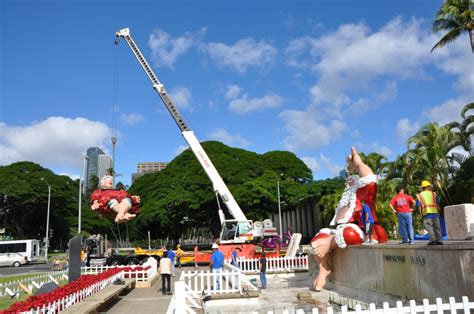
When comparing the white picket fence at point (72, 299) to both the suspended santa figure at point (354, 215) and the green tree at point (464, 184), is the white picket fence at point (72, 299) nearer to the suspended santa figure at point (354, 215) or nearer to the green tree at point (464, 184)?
the suspended santa figure at point (354, 215)

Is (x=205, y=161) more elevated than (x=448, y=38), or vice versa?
(x=448, y=38)

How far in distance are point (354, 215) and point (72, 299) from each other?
7405mm

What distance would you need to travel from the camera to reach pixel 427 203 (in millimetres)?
8789

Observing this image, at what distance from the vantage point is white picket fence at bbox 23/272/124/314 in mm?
7867

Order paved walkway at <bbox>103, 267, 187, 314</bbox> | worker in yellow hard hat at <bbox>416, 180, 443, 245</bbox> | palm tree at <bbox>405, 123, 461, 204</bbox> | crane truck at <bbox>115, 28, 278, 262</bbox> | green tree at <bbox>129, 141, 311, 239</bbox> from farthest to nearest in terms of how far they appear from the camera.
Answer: green tree at <bbox>129, 141, 311, 239</bbox> < palm tree at <bbox>405, 123, 461, 204</bbox> < crane truck at <bbox>115, 28, 278, 262</bbox> < paved walkway at <bbox>103, 267, 187, 314</bbox> < worker in yellow hard hat at <bbox>416, 180, 443, 245</bbox>


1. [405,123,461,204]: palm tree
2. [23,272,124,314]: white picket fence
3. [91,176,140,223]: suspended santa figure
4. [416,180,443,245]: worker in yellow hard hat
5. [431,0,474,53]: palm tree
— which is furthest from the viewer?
[405,123,461,204]: palm tree

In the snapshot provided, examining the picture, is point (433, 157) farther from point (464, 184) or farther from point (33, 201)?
point (33, 201)

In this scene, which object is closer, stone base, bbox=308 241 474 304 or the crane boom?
stone base, bbox=308 241 474 304

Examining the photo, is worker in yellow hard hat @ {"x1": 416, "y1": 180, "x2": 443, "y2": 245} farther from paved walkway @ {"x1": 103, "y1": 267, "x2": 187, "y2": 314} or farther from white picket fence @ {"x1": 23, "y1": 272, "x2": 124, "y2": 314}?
white picket fence @ {"x1": 23, "y1": 272, "x2": 124, "y2": 314}

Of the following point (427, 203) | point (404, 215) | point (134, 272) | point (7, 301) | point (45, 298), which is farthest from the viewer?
point (134, 272)

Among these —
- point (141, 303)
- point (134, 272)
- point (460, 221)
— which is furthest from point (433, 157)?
point (141, 303)

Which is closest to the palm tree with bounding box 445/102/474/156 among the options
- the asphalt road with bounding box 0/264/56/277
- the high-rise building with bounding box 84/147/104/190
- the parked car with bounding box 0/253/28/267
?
the asphalt road with bounding box 0/264/56/277

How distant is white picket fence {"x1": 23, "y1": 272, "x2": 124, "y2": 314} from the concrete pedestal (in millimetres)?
10173

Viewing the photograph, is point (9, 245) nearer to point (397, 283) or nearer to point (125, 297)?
point (125, 297)
